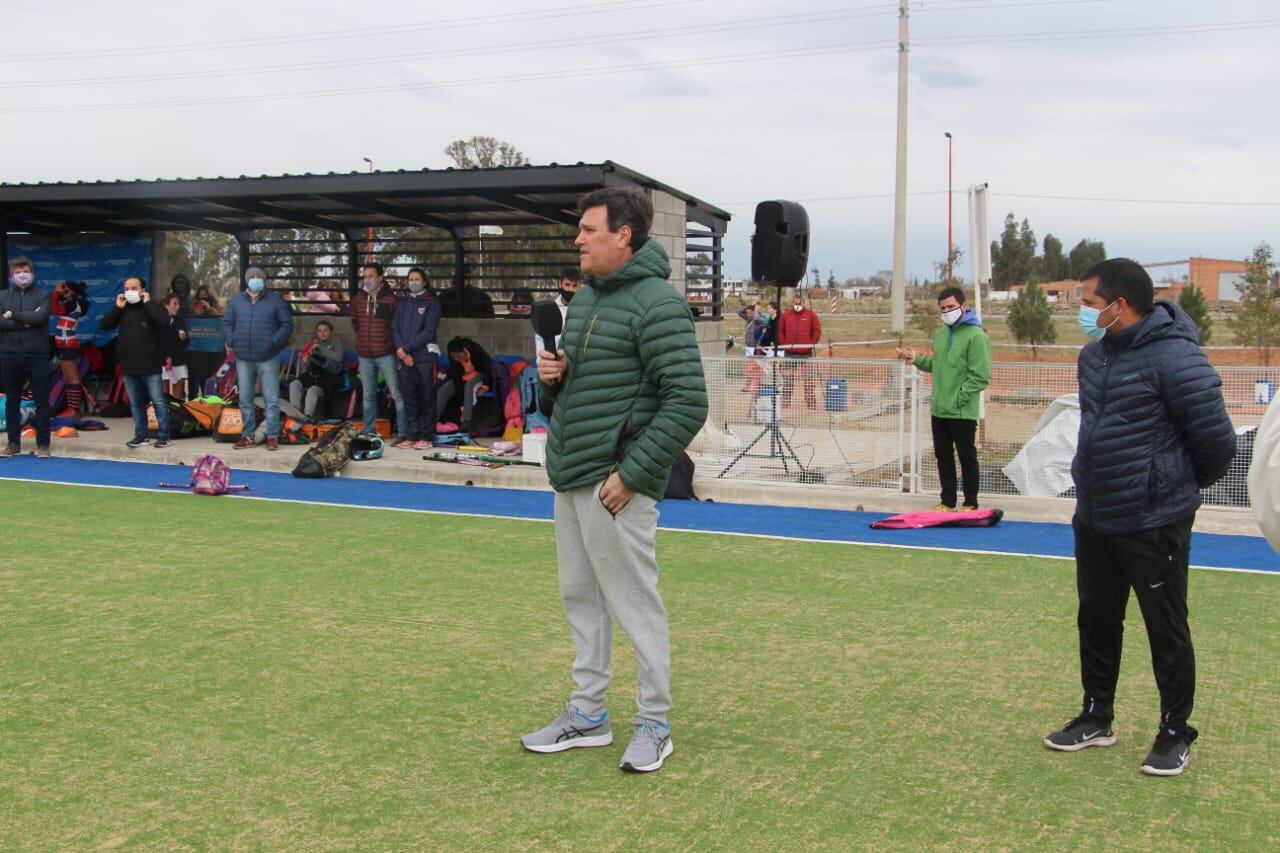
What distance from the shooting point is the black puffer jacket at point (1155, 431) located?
444cm

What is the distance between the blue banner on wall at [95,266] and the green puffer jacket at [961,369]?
1248cm

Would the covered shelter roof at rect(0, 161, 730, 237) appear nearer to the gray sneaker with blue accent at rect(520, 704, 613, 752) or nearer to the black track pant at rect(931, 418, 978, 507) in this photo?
the black track pant at rect(931, 418, 978, 507)

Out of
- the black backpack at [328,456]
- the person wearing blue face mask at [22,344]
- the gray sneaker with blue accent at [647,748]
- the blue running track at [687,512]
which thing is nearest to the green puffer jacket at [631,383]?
the gray sneaker with blue accent at [647,748]

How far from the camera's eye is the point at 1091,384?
4.71 meters

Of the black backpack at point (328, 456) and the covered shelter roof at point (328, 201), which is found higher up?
the covered shelter roof at point (328, 201)

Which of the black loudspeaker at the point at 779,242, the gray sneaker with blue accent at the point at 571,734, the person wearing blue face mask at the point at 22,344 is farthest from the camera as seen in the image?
the person wearing blue face mask at the point at 22,344

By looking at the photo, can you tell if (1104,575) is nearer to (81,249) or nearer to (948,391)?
(948,391)

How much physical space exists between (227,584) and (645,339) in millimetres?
4195

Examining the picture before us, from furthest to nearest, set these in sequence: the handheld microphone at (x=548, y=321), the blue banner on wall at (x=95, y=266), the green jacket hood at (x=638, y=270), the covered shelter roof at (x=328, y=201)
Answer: the blue banner on wall at (x=95, y=266), the covered shelter roof at (x=328, y=201), the handheld microphone at (x=548, y=321), the green jacket hood at (x=638, y=270)

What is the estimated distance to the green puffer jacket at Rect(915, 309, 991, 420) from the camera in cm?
987

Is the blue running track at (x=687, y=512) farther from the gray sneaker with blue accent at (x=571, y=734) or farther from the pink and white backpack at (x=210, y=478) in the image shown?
the gray sneaker with blue accent at (x=571, y=734)

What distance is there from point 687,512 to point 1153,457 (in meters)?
6.38

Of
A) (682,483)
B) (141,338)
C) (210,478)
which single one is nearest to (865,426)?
(682,483)

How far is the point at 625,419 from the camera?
173 inches
